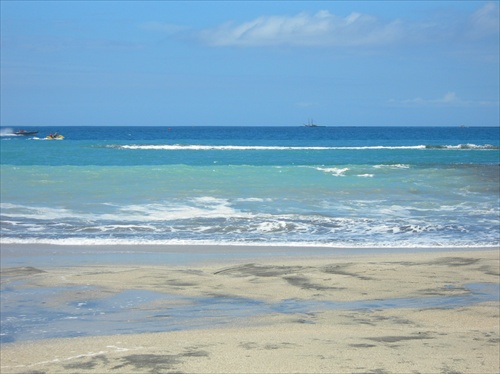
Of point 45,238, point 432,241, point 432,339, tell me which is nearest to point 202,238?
point 45,238

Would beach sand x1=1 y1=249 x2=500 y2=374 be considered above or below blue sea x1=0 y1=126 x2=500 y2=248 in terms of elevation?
above

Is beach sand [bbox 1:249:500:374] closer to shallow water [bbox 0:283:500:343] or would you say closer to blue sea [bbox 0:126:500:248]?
shallow water [bbox 0:283:500:343]

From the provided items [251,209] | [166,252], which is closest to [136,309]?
[166,252]

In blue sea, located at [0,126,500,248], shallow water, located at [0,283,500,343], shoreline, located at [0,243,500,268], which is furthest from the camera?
blue sea, located at [0,126,500,248]

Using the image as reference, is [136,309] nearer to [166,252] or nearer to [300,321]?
[300,321]

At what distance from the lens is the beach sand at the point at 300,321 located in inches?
202

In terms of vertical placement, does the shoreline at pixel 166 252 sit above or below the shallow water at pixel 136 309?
below

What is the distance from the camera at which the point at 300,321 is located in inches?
255

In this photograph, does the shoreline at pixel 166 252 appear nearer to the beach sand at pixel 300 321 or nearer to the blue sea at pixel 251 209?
the blue sea at pixel 251 209

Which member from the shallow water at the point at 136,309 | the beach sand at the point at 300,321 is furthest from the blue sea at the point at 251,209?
the shallow water at the point at 136,309

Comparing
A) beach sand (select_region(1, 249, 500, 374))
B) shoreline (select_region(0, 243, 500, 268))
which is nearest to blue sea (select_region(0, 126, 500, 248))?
shoreline (select_region(0, 243, 500, 268))

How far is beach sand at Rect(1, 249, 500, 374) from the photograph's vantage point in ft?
16.8

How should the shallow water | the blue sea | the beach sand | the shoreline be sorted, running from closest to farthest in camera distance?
the beach sand → the shallow water → the shoreline → the blue sea

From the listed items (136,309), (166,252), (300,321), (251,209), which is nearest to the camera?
(300,321)
